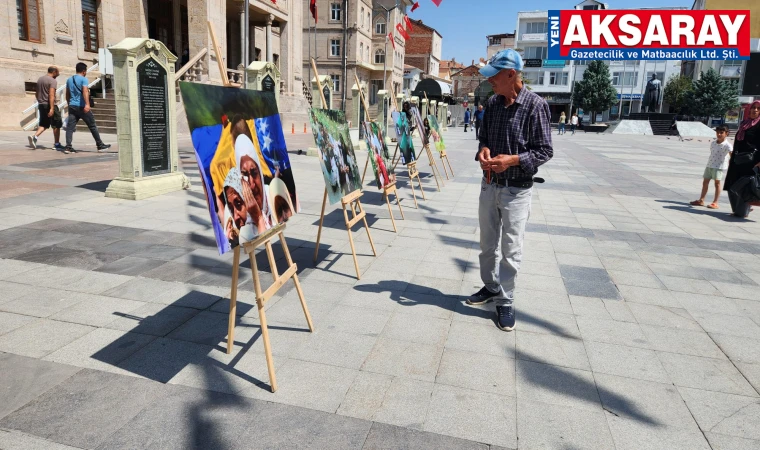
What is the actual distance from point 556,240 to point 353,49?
4689 centimetres

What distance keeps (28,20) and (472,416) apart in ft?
72.6

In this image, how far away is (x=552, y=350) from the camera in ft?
12.3

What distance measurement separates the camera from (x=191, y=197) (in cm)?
884

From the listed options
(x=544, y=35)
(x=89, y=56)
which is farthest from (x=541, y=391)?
(x=544, y=35)

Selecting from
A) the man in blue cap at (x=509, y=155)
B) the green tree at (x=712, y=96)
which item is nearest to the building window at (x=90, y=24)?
the man in blue cap at (x=509, y=155)

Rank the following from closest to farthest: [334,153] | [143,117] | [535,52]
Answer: [334,153], [143,117], [535,52]

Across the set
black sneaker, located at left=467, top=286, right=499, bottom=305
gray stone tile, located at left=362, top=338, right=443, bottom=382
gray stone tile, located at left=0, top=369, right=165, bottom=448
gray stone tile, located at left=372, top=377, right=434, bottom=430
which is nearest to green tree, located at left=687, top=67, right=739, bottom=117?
black sneaker, located at left=467, top=286, right=499, bottom=305

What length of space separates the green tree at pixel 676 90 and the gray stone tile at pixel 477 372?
241ft

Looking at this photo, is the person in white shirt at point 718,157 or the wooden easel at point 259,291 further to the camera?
the person in white shirt at point 718,157

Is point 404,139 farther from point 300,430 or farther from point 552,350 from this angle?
point 300,430

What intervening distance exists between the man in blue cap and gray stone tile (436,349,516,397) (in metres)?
0.58

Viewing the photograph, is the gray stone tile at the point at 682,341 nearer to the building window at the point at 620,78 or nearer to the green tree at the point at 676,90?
the green tree at the point at 676,90

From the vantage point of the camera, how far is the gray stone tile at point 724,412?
9.34ft

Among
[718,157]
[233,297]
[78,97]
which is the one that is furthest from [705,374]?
[78,97]
